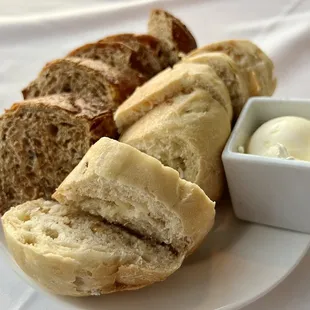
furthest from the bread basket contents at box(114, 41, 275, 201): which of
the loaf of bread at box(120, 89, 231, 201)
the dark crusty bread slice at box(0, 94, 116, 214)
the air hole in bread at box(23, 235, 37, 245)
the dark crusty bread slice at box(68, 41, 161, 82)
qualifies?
the air hole in bread at box(23, 235, 37, 245)

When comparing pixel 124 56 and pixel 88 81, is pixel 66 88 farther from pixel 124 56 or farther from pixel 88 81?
pixel 124 56

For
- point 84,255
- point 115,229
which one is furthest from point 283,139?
point 84,255

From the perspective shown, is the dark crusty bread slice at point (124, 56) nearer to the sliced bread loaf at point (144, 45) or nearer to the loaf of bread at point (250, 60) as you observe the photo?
the sliced bread loaf at point (144, 45)

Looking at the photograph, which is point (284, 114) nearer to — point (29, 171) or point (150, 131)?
point (150, 131)

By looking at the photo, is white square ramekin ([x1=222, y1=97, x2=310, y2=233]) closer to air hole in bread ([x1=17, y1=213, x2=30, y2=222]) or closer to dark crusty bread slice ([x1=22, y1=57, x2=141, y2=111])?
dark crusty bread slice ([x1=22, y1=57, x2=141, y2=111])

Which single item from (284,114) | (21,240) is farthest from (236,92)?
(21,240)

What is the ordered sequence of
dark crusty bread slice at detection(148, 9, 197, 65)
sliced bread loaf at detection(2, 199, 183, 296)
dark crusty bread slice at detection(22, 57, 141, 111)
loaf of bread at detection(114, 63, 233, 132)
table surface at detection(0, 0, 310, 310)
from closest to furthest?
sliced bread loaf at detection(2, 199, 183, 296) → loaf of bread at detection(114, 63, 233, 132) → dark crusty bread slice at detection(22, 57, 141, 111) → dark crusty bread slice at detection(148, 9, 197, 65) → table surface at detection(0, 0, 310, 310)

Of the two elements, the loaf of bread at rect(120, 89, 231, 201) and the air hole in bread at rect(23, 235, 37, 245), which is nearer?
the air hole in bread at rect(23, 235, 37, 245)

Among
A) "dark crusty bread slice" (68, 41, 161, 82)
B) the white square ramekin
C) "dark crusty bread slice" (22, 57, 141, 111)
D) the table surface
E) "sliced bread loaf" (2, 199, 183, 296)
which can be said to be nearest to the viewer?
"sliced bread loaf" (2, 199, 183, 296)

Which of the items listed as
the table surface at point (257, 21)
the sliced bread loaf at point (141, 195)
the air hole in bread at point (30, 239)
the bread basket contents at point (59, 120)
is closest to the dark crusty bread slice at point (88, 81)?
the bread basket contents at point (59, 120)
